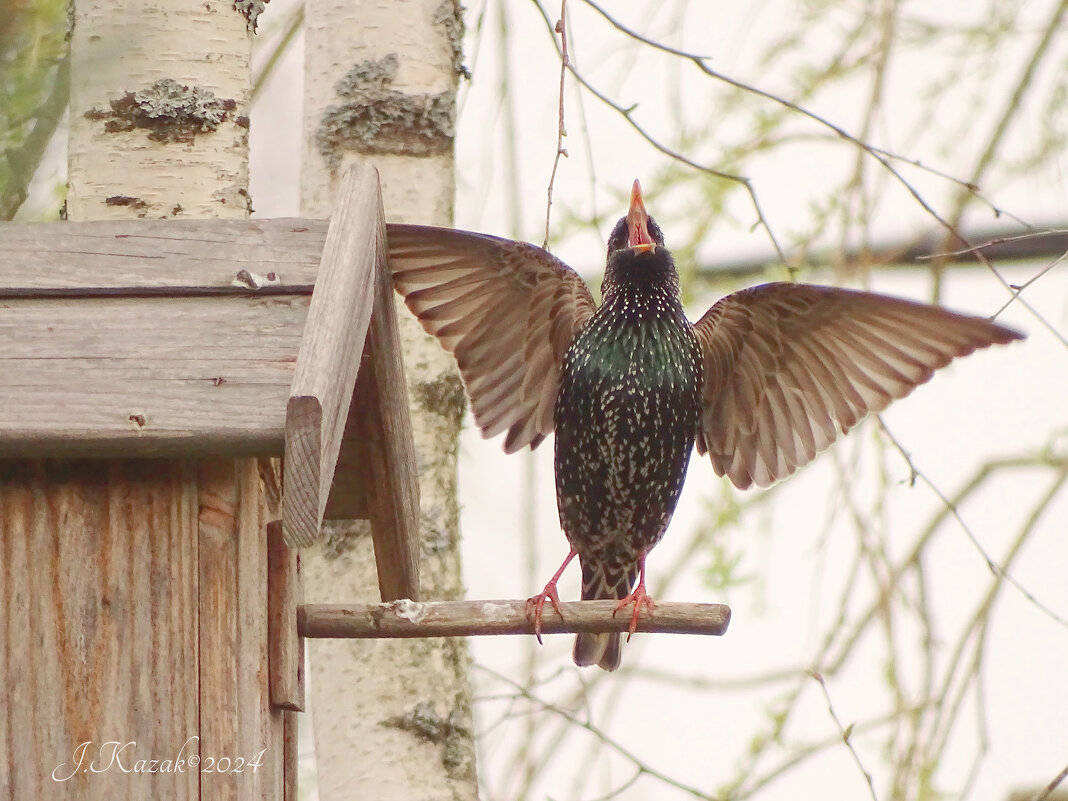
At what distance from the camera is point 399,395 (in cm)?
214

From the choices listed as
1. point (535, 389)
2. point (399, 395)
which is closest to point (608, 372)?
point (535, 389)

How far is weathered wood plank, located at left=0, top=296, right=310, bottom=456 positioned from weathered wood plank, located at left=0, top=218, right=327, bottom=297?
Answer: 0.02m

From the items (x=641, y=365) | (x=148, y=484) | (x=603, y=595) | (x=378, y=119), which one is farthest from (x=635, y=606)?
(x=603, y=595)

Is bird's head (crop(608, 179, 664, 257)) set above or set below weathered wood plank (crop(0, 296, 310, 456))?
above

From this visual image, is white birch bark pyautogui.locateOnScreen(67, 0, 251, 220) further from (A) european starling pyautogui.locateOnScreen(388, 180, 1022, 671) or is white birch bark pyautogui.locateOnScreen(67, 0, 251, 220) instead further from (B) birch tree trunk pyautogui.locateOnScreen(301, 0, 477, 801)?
(A) european starling pyautogui.locateOnScreen(388, 180, 1022, 671)

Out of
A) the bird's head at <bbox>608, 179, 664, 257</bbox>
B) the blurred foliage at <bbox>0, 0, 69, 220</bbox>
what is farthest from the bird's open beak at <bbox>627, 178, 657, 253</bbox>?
the blurred foliage at <bbox>0, 0, 69, 220</bbox>

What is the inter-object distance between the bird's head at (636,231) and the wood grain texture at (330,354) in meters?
1.12

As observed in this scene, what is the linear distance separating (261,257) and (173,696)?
1.69 feet

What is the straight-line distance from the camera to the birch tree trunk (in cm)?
263

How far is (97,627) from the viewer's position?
173cm

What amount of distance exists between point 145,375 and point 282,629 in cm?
42

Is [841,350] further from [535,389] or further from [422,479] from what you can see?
[422,479]

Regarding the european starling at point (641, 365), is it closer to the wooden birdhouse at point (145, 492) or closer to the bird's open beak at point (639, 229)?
the bird's open beak at point (639, 229)

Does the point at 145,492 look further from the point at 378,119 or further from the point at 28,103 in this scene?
the point at 378,119
